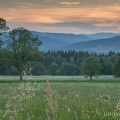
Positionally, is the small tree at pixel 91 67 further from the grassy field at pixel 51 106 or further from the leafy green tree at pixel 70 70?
the grassy field at pixel 51 106

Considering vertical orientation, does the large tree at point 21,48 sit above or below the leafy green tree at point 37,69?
above

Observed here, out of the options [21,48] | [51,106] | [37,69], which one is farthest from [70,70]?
[51,106]

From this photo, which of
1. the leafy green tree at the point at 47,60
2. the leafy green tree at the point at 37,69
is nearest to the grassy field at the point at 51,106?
the leafy green tree at the point at 37,69

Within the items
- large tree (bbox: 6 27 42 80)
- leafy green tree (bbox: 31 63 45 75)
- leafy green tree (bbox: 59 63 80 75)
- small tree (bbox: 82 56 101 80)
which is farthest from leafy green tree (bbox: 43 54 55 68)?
large tree (bbox: 6 27 42 80)

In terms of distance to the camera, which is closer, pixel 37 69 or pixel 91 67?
pixel 91 67

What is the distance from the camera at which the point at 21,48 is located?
2830 inches

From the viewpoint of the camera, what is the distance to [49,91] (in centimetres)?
489

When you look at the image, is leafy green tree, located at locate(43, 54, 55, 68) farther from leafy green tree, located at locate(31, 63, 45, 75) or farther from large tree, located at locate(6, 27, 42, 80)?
large tree, located at locate(6, 27, 42, 80)

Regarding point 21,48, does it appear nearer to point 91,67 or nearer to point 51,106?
point 91,67

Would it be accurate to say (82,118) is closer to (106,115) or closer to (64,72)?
(106,115)

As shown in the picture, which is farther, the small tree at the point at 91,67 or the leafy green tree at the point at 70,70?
the leafy green tree at the point at 70,70

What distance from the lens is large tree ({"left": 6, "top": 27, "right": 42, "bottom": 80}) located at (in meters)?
70.4

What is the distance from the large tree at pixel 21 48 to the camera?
70438 mm

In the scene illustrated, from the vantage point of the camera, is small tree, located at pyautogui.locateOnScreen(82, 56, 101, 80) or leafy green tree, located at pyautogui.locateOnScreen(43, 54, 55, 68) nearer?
small tree, located at pyautogui.locateOnScreen(82, 56, 101, 80)
